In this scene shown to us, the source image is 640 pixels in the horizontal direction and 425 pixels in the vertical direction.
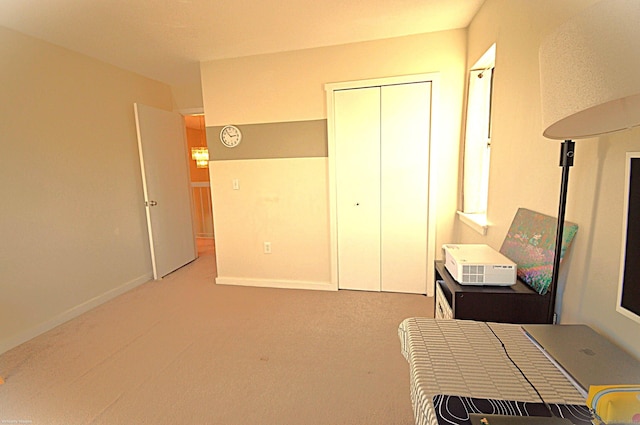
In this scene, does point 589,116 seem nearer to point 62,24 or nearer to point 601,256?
point 601,256

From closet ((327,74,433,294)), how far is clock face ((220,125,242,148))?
996 mm

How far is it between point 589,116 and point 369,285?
239 cm

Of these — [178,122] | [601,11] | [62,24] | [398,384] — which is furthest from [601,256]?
[178,122]

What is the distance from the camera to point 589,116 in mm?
911

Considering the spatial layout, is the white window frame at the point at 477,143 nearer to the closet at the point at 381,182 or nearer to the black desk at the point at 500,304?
the closet at the point at 381,182

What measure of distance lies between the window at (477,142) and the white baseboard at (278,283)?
1515mm

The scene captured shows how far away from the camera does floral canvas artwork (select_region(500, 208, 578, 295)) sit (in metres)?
1.27

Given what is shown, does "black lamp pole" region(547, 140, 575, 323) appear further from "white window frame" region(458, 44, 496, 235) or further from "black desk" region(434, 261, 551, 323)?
"white window frame" region(458, 44, 496, 235)

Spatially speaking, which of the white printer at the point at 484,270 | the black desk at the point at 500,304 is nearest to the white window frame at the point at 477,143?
the white printer at the point at 484,270

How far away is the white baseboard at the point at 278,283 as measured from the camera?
311 centimetres

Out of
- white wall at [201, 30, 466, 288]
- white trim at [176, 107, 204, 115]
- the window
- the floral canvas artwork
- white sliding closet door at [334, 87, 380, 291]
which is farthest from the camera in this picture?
white trim at [176, 107, 204, 115]

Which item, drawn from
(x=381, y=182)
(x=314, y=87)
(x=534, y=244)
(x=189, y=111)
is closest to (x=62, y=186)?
(x=189, y=111)

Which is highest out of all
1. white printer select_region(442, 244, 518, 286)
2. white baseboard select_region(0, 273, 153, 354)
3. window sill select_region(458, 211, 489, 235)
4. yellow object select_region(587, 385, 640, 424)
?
window sill select_region(458, 211, 489, 235)

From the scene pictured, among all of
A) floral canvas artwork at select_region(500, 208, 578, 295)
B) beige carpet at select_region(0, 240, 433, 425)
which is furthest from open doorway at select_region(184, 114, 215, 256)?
floral canvas artwork at select_region(500, 208, 578, 295)
